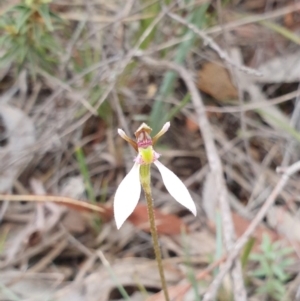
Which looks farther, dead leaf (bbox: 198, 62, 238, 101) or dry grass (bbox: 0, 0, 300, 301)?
dead leaf (bbox: 198, 62, 238, 101)

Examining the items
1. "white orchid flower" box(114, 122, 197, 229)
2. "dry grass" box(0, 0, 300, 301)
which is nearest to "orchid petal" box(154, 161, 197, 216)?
"white orchid flower" box(114, 122, 197, 229)

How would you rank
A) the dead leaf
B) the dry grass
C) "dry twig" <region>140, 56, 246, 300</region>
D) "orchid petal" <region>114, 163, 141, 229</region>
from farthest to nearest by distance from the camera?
the dead leaf
the dry grass
"dry twig" <region>140, 56, 246, 300</region>
"orchid petal" <region>114, 163, 141, 229</region>

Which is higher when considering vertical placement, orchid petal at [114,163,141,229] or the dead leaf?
the dead leaf

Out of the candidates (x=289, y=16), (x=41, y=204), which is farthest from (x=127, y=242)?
(x=289, y=16)

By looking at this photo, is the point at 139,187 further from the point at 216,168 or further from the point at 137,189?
the point at 216,168

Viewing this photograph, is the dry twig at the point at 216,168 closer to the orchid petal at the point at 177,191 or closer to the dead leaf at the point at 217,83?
the dead leaf at the point at 217,83

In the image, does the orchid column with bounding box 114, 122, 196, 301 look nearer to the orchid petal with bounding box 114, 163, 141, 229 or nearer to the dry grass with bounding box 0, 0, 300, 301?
the orchid petal with bounding box 114, 163, 141, 229

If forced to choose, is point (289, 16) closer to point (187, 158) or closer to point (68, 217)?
point (187, 158)

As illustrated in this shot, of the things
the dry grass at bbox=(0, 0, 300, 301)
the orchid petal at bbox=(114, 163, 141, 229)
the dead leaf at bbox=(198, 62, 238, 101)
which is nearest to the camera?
the orchid petal at bbox=(114, 163, 141, 229)
